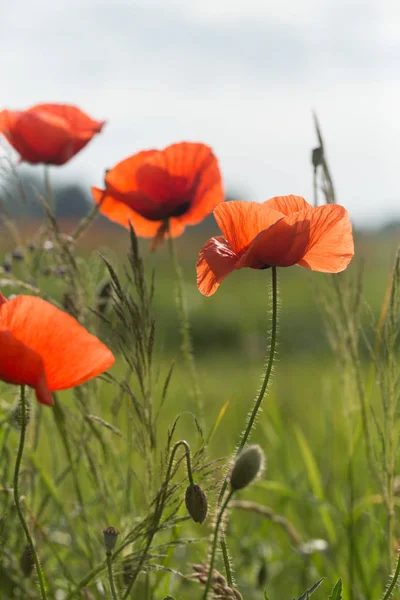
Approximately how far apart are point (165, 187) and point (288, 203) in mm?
455

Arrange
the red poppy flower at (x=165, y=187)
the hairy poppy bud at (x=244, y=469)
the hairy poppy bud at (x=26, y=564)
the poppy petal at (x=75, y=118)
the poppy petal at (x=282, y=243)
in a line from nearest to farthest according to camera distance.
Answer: the hairy poppy bud at (x=244, y=469), the poppy petal at (x=282, y=243), the hairy poppy bud at (x=26, y=564), the red poppy flower at (x=165, y=187), the poppy petal at (x=75, y=118)

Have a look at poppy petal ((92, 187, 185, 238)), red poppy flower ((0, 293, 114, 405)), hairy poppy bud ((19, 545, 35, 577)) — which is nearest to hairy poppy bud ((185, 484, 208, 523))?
red poppy flower ((0, 293, 114, 405))

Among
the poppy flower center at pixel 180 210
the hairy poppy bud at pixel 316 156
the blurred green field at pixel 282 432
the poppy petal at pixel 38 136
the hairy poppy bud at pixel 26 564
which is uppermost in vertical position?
the poppy petal at pixel 38 136

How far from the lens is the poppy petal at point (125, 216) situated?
1381mm

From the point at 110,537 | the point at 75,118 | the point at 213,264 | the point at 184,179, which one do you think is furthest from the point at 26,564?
the point at 75,118

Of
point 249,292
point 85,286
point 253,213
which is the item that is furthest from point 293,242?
point 249,292

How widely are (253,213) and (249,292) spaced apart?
7.58m

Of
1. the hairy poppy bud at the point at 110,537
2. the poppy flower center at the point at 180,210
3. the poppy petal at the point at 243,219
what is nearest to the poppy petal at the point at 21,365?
the hairy poppy bud at the point at 110,537

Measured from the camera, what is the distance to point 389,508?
1.05 m

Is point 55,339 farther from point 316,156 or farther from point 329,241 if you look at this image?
point 316,156

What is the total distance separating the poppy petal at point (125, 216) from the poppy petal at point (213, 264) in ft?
1.67

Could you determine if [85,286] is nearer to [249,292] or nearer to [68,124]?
[68,124]

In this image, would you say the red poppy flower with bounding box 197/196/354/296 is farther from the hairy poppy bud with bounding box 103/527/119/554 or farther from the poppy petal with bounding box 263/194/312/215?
the hairy poppy bud with bounding box 103/527/119/554

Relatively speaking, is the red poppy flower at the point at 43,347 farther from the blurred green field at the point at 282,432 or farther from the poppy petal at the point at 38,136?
the poppy petal at the point at 38,136
